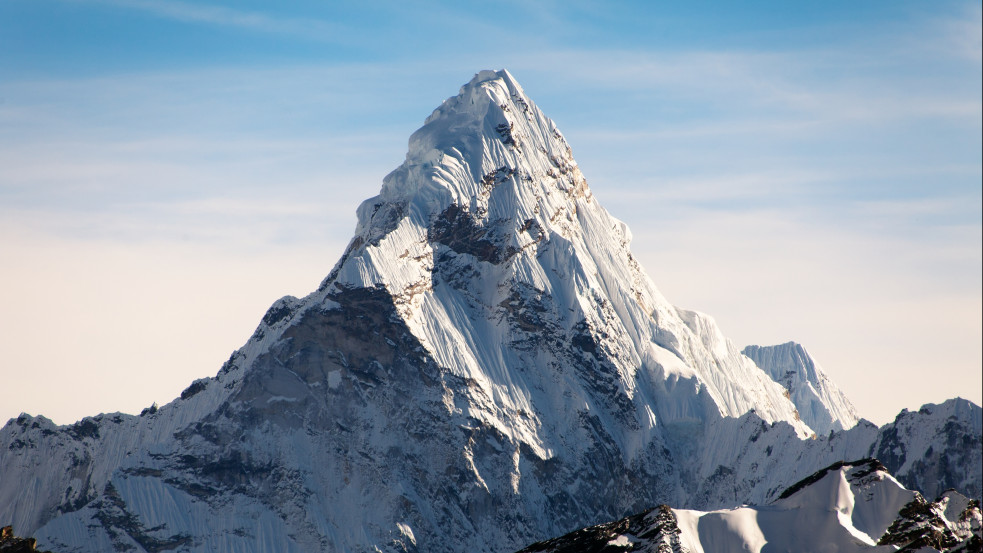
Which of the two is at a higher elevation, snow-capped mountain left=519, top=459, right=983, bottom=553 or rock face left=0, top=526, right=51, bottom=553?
rock face left=0, top=526, right=51, bottom=553

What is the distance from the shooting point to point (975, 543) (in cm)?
14825

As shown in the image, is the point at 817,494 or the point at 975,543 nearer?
the point at 975,543

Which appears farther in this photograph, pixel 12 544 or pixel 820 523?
pixel 12 544

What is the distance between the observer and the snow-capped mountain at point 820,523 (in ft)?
529

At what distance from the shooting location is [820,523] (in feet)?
545

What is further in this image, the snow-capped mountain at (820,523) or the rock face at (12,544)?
the rock face at (12,544)

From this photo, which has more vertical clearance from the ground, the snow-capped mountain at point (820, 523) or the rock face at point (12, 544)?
the rock face at point (12, 544)

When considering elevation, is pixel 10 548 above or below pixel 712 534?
above

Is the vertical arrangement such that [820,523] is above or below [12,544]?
below

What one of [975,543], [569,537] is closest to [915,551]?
[975,543]

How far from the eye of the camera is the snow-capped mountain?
161250mm

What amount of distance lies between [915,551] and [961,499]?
19502mm

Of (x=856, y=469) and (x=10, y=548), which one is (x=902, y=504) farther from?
(x=10, y=548)

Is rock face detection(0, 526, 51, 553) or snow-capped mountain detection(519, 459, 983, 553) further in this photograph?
rock face detection(0, 526, 51, 553)
